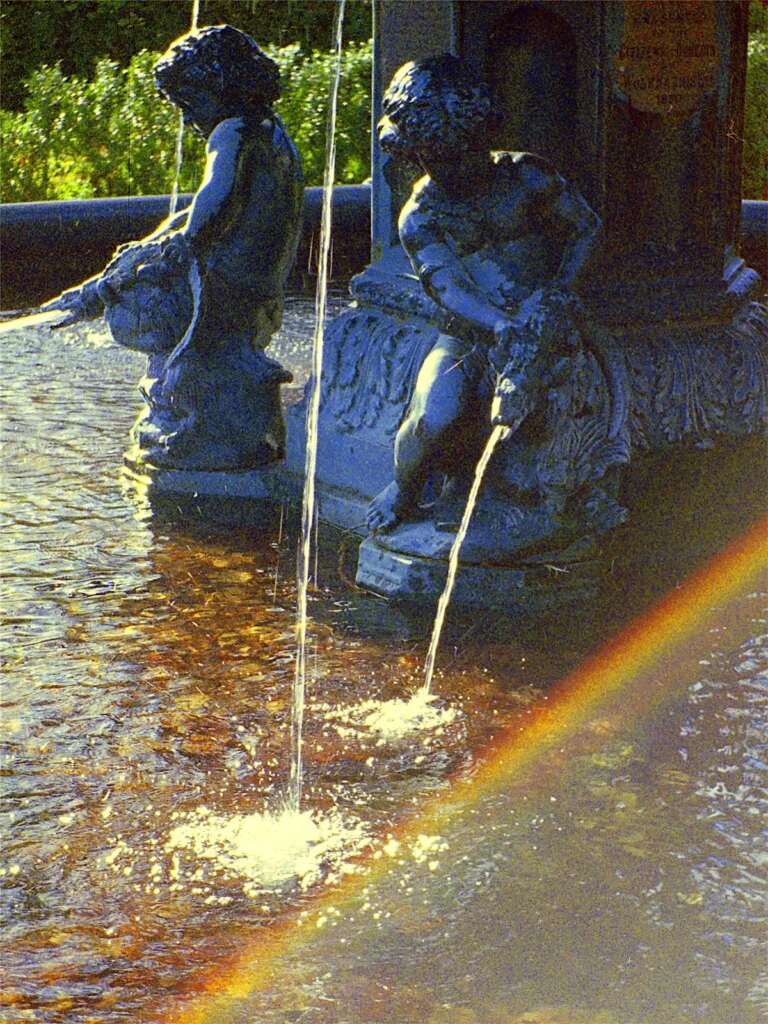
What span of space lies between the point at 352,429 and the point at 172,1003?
319 centimetres

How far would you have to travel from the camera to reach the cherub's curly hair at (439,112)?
4.65 meters

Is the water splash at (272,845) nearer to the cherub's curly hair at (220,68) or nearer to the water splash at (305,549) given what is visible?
the water splash at (305,549)

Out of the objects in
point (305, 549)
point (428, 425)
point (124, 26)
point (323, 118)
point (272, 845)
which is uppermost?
point (124, 26)

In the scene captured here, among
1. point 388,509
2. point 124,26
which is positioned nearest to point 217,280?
point 388,509

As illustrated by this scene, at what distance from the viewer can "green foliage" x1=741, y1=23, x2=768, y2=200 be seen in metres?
13.3

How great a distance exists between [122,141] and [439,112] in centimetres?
814

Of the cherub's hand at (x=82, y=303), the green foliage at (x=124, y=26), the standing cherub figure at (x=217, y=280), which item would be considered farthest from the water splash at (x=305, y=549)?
the green foliage at (x=124, y=26)

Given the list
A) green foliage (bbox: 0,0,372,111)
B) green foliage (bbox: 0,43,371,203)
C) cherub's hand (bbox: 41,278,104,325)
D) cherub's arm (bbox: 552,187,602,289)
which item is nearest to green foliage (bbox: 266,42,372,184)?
green foliage (bbox: 0,43,371,203)

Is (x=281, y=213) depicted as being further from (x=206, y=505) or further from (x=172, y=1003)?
(x=172, y=1003)

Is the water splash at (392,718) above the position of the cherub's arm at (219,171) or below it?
below

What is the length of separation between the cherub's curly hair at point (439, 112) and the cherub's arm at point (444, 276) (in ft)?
0.72

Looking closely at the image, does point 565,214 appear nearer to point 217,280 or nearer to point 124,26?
point 217,280

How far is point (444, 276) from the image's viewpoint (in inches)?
188

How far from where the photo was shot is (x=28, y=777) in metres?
3.66
